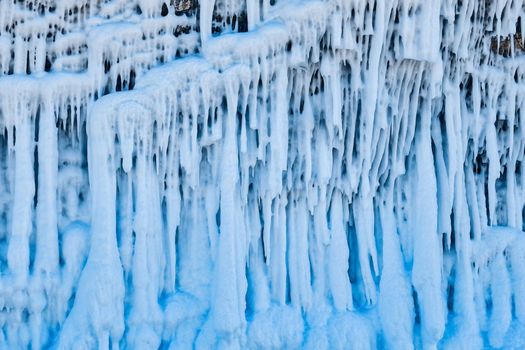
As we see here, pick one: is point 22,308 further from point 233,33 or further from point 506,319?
point 506,319

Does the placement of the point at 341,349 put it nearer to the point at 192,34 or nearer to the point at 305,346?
the point at 305,346

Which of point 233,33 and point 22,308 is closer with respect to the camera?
point 22,308

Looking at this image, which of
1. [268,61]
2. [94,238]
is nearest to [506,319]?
[268,61]

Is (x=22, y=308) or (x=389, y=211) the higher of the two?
(x=389, y=211)

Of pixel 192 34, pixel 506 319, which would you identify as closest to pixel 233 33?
pixel 192 34

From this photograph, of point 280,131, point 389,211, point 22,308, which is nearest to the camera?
point 22,308

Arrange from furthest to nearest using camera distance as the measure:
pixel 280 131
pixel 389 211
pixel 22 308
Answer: pixel 389 211 < pixel 280 131 < pixel 22 308

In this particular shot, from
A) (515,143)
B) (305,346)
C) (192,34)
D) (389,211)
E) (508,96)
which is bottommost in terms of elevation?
(305,346)
